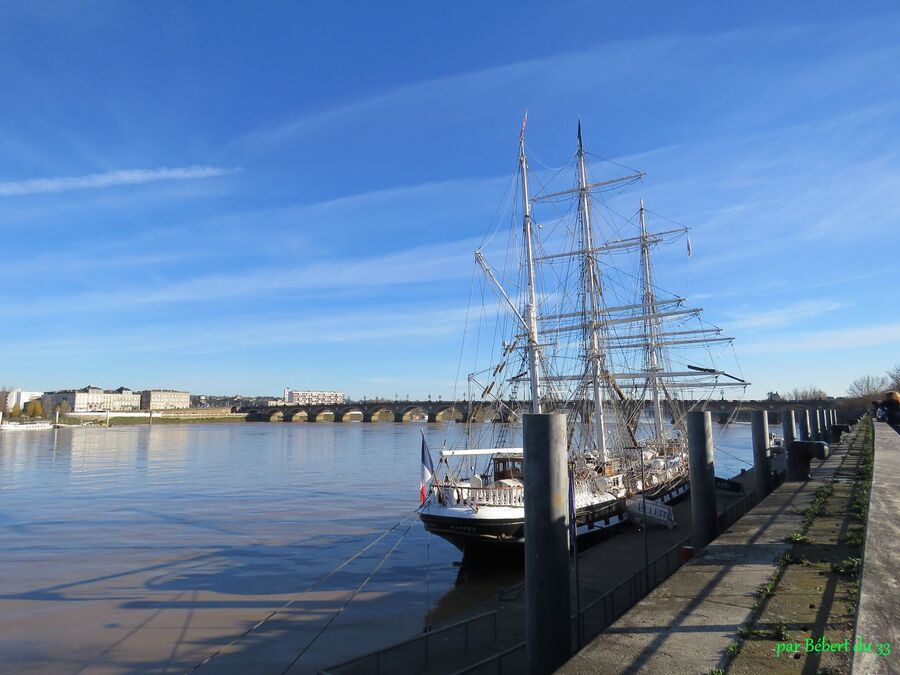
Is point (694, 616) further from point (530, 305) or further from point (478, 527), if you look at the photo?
point (530, 305)

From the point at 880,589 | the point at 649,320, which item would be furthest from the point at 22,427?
the point at 880,589

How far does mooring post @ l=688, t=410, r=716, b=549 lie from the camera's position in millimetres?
16172

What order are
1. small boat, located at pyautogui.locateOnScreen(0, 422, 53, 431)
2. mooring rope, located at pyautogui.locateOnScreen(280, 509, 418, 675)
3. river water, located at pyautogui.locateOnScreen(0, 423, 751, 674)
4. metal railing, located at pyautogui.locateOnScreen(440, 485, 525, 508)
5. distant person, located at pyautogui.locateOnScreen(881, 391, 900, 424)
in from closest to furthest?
mooring rope, located at pyautogui.locateOnScreen(280, 509, 418, 675) → river water, located at pyautogui.locateOnScreen(0, 423, 751, 674) → distant person, located at pyautogui.locateOnScreen(881, 391, 900, 424) → metal railing, located at pyautogui.locateOnScreen(440, 485, 525, 508) → small boat, located at pyautogui.locateOnScreen(0, 422, 53, 431)

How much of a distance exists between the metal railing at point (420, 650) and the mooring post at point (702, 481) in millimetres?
6181

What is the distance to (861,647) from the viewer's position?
4117 millimetres

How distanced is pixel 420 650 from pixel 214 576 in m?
13.5

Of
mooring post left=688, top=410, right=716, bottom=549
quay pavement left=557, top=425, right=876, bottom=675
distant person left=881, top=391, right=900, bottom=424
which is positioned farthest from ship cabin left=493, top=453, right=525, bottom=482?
quay pavement left=557, top=425, right=876, bottom=675

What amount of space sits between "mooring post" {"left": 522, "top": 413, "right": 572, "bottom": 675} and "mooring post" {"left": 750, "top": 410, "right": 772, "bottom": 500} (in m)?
18.3

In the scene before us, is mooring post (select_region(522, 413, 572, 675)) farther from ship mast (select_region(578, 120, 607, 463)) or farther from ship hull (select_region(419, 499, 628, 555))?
ship mast (select_region(578, 120, 607, 463))

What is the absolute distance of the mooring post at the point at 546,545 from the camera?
922 cm

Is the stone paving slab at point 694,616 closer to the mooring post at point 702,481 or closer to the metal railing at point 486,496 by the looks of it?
the mooring post at point 702,481

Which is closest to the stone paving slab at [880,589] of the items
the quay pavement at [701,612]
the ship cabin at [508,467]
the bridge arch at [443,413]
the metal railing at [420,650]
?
the quay pavement at [701,612]

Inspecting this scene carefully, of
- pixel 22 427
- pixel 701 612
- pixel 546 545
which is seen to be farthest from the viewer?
pixel 22 427

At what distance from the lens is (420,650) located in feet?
44.7
